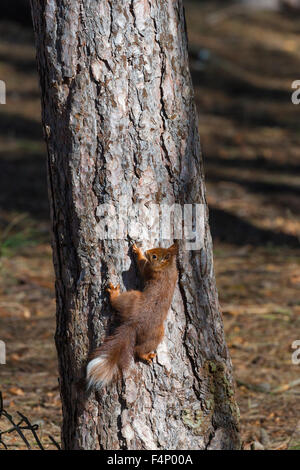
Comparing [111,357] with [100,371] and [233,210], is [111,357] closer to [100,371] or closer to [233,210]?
[100,371]

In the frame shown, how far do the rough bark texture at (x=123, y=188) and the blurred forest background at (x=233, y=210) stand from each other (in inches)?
33.5

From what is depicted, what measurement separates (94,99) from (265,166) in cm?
590

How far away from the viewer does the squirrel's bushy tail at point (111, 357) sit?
7.54 feet

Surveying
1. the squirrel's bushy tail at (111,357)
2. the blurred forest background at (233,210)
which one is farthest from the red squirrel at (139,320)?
the blurred forest background at (233,210)

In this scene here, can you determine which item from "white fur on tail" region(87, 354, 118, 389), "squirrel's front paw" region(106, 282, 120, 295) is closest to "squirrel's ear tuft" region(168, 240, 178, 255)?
"squirrel's front paw" region(106, 282, 120, 295)

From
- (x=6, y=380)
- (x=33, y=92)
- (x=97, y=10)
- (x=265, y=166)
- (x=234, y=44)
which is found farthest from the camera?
(x=234, y=44)

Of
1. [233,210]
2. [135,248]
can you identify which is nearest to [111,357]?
[135,248]

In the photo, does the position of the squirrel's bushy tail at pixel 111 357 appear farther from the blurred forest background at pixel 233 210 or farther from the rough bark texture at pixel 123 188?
the blurred forest background at pixel 233 210

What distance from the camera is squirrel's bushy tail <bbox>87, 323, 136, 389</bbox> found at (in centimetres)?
230

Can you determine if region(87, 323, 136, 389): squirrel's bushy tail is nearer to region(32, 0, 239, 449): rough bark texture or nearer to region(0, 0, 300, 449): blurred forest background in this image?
region(32, 0, 239, 449): rough bark texture

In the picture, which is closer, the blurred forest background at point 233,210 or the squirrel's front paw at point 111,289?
the squirrel's front paw at point 111,289
